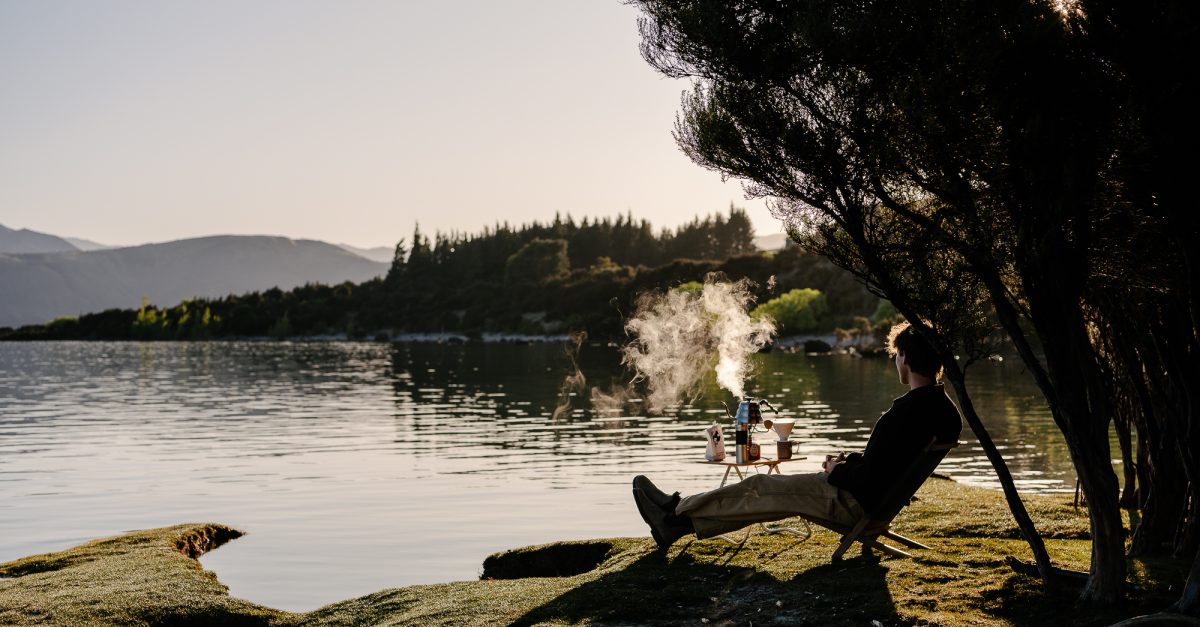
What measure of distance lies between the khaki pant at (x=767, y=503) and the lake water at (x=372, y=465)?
4.07 metres

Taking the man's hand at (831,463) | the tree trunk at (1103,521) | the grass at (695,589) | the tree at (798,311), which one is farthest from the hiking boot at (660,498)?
the tree at (798,311)

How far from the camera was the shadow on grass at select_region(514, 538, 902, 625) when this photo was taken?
26.0ft

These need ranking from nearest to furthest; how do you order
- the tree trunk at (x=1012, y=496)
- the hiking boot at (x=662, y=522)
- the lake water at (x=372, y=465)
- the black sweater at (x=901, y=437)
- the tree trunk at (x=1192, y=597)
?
the tree trunk at (x=1192, y=597) < the tree trunk at (x=1012, y=496) < the black sweater at (x=901, y=437) < the hiking boot at (x=662, y=522) < the lake water at (x=372, y=465)

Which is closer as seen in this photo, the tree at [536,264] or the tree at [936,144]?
the tree at [936,144]

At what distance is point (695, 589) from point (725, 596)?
334 mm

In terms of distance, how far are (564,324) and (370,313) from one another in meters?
49.9

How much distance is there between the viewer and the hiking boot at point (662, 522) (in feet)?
32.8

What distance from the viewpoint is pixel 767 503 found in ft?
30.8

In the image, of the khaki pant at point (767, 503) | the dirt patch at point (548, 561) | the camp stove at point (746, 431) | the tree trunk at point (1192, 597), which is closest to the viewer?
the tree trunk at point (1192, 597)

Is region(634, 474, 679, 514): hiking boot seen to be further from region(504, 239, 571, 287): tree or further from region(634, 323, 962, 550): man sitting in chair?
region(504, 239, 571, 287): tree

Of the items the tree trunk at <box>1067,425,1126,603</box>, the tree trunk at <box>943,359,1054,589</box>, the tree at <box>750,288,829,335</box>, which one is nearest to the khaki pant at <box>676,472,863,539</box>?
the tree trunk at <box>943,359,1054,589</box>

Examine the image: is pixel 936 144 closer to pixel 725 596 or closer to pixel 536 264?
pixel 725 596

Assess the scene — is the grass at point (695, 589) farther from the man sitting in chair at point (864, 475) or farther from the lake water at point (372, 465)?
the lake water at point (372, 465)

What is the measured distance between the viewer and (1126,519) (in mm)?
11961
